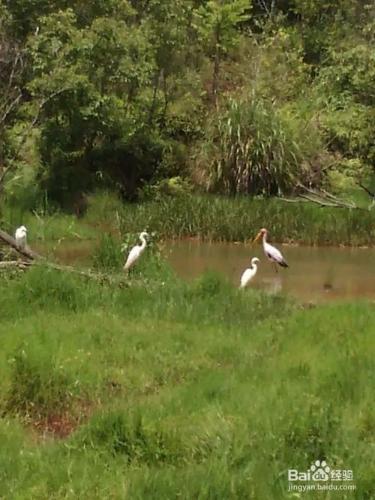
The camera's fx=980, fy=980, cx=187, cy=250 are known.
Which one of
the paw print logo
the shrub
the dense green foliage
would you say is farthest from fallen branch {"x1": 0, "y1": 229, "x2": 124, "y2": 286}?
the shrub

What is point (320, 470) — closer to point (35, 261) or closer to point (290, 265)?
point (35, 261)

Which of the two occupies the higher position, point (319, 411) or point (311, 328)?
point (319, 411)

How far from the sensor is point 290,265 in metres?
15.5

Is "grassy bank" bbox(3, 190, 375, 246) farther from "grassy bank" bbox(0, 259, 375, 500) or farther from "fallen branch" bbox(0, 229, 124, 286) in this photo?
"grassy bank" bbox(0, 259, 375, 500)

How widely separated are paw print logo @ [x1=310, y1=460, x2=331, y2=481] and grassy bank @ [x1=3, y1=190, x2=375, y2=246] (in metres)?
12.4

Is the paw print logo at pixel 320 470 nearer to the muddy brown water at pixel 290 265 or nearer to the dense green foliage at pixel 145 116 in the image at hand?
the muddy brown water at pixel 290 265

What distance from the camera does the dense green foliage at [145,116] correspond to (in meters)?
19.2

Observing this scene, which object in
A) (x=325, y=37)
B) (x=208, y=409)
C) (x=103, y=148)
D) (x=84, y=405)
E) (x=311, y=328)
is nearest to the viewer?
(x=208, y=409)

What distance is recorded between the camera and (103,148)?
20.6 metres

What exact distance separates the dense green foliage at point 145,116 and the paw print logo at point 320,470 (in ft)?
46.2

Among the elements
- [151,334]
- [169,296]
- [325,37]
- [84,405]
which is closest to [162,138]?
[325,37]

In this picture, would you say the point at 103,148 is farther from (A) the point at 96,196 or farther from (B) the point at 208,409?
(B) the point at 208,409

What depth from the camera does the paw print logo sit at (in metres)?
4.98

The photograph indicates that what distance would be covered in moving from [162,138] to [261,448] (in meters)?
16.6
